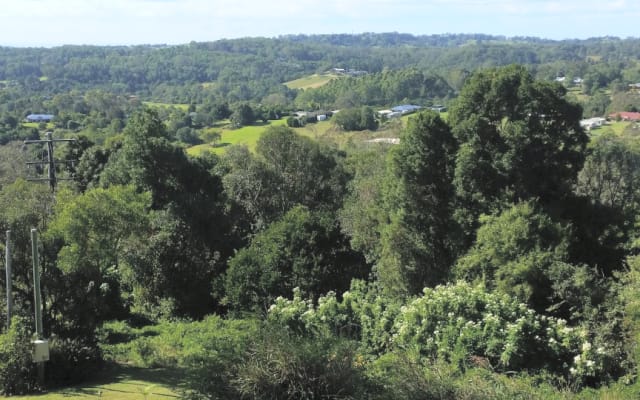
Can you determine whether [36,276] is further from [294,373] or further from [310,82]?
[310,82]

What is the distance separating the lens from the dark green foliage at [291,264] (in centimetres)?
1562

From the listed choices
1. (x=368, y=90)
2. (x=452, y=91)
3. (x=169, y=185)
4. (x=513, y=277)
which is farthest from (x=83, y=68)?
(x=513, y=277)

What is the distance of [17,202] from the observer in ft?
42.8

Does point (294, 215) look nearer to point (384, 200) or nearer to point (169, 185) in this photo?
point (384, 200)

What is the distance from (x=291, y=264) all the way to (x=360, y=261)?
7.06ft

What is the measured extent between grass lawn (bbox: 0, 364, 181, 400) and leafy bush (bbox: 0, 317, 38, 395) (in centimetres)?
31

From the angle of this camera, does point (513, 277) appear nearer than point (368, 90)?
Yes

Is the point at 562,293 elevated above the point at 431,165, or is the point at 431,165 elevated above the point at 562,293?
the point at 431,165

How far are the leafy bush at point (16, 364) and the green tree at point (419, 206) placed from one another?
937cm

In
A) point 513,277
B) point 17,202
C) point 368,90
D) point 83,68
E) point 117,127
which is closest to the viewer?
point 17,202

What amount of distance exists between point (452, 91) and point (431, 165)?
101m

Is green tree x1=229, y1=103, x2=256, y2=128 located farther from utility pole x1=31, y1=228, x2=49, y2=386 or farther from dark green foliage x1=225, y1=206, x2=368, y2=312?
utility pole x1=31, y1=228, x2=49, y2=386

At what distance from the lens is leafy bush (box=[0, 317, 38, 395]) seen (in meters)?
9.34

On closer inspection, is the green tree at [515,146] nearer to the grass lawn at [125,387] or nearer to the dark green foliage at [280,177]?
the dark green foliage at [280,177]
